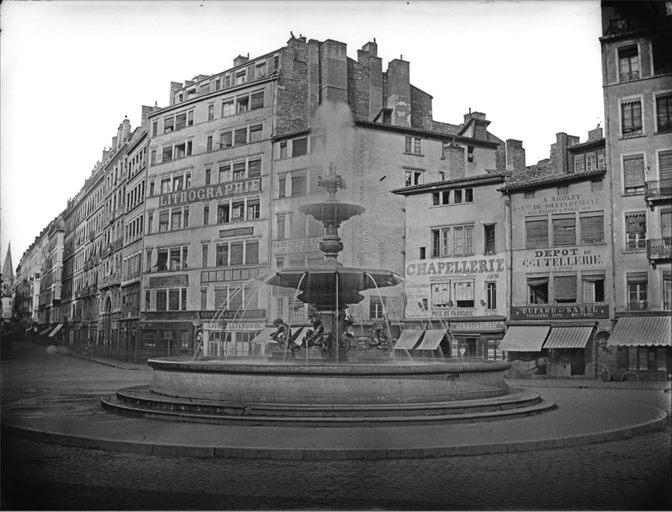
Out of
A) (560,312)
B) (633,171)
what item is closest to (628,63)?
(633,171)

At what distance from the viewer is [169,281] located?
41500mm

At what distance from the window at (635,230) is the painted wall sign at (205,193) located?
19619 millimetres

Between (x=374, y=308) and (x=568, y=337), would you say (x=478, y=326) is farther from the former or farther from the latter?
(x=374, y=308)

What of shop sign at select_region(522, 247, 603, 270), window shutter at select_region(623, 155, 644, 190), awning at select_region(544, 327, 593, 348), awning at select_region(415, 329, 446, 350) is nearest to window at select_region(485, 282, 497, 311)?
shop sign at select_region(522, 247, 603, 270)

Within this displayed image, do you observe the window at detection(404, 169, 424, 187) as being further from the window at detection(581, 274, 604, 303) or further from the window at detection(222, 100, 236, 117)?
the window at detection(581, 274, 604, 303)

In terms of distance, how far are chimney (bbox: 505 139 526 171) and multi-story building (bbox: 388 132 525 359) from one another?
4957mm

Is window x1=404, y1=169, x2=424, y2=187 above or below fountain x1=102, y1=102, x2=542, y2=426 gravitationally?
above

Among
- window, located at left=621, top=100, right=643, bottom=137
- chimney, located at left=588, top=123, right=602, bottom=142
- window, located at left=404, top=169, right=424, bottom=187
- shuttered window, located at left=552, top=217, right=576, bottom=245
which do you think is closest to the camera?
window, located at left=621, top=100, right=643, bottom=137

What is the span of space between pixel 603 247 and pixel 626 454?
82.3 feet

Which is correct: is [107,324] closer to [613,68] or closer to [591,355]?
[591,355]

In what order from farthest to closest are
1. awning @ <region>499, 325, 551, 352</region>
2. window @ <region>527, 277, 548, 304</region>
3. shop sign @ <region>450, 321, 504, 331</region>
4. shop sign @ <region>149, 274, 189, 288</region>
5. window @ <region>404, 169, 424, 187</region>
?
1. shop sign @ <region>149, 274, 189, 288</region>
2. window @ <region>404, 169, 424, 187</region>
3. shop sign @ <region>450, 321, 504, 331</region>
4. window @ <region>527, 277, 548, 304</region>
5. awning @ <region>499, 325, 551, 352</region>

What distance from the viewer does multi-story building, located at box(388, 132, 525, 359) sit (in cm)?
3609

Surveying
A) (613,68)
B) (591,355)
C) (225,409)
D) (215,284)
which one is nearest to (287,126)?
(215,284)

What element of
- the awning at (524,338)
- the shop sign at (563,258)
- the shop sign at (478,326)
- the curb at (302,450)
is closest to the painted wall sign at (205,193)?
the shop sign at (478,326)
